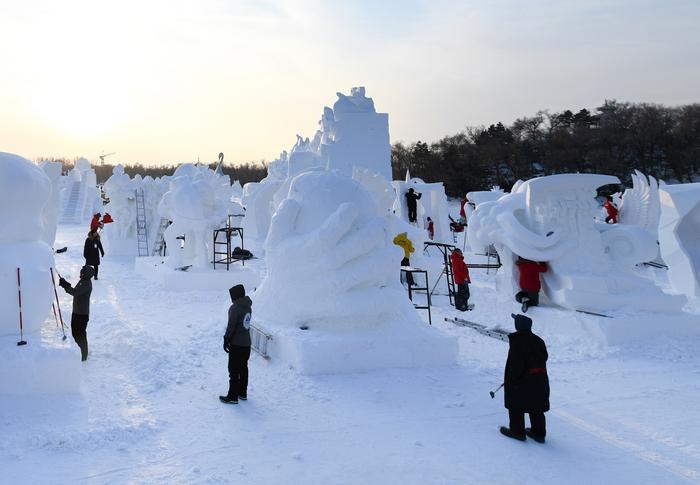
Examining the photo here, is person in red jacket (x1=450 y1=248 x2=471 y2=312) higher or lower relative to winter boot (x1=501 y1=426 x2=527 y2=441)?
higher

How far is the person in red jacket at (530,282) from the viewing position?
8602 millimetres

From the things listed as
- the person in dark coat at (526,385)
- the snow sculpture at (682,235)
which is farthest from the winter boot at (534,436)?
the snow sculpture at (682,235)

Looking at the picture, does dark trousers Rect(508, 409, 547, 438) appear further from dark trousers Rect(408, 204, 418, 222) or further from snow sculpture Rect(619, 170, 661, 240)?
dark trousers Rect(408, 204, 418, 222)

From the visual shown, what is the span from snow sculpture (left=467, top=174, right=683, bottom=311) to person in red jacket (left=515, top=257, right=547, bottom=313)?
136mm

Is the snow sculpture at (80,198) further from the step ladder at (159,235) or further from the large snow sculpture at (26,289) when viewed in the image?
the large snow sculpture at (26,289)

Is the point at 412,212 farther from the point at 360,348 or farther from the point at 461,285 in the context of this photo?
the point at 360,348

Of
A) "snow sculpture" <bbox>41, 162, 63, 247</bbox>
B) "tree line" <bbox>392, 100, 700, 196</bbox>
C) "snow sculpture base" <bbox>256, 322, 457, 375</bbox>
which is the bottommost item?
"snow sculpture base" <bbox>256, 322, 457, 375</bbox>

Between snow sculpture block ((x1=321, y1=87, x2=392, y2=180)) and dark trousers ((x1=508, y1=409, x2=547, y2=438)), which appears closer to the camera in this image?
dark trousers ((x1=508, y1=409, x2=547, y2=438))

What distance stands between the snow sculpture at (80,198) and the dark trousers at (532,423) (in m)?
30.9

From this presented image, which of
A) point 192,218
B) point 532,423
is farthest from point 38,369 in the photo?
point 192,218

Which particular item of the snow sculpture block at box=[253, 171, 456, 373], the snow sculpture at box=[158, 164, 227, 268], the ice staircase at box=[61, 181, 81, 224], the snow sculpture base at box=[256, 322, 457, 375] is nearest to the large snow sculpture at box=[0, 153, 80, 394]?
the snow sculpture base at box=[256, 322, 457, 375]

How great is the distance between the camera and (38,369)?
4801 millimetres

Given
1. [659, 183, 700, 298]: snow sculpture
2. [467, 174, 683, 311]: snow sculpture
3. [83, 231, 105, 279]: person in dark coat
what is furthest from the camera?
[83, 231, 105, 279]: person in dark coat

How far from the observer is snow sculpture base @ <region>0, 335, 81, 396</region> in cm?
473
